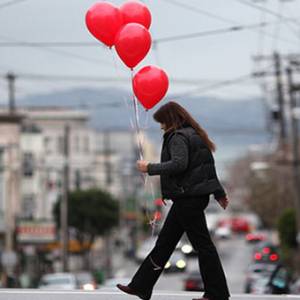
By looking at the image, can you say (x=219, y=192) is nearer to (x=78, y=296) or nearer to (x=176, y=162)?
(x=176, y=162)

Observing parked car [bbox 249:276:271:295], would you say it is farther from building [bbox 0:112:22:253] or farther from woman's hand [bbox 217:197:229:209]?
building [bbox 0:112:22:253]

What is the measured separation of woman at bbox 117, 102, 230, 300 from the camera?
10.2m

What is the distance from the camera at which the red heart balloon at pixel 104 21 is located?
11.2 metres

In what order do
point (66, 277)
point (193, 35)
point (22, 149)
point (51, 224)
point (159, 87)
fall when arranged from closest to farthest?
1. point (159, 87)
2. point (193, 35)
3. point (66, 277)
4. point (51, 224)
5. point (22, 149)

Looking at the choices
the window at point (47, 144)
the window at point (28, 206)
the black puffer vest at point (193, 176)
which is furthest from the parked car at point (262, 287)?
the window at point (47, 144)

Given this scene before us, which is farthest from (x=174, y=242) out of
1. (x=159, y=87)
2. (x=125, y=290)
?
(x=159, y=87)

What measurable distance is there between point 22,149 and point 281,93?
25.1 m

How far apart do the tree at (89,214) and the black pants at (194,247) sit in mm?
62899

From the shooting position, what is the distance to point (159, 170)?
400 inches

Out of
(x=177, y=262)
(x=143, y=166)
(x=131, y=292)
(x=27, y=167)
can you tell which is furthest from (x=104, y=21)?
(x=27, y=167)

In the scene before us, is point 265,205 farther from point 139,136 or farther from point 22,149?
point 139,136

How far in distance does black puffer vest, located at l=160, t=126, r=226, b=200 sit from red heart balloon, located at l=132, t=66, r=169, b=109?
764mm

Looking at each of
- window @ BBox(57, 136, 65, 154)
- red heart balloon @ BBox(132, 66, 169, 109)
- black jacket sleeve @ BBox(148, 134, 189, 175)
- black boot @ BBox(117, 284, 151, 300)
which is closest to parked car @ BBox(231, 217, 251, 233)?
window @ BBox(57, 136, 65, 154)

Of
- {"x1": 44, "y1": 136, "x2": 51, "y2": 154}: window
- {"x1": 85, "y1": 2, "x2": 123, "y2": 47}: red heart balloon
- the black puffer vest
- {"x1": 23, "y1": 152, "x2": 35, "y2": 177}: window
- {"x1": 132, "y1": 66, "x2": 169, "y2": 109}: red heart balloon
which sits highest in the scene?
{"x1": 44, "y1": 136, "x2": 51, "y2": 154}: window
